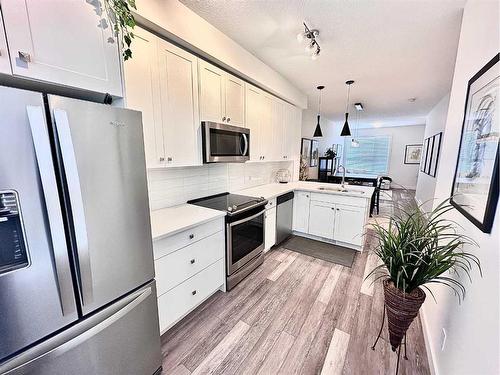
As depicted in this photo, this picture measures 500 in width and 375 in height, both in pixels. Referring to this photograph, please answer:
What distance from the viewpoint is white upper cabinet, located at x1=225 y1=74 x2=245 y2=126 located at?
2.45 m

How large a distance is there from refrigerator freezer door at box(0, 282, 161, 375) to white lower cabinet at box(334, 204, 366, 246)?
110 inches

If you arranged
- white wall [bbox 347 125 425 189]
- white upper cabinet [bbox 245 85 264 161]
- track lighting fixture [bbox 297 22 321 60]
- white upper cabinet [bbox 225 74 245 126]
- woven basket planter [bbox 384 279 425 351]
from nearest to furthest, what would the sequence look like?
1. woven basket planter [bbox 384 279 425 351]
2. track lighting fixture [bbox 297 22 321 60]
3. white upper cabinet [bbox 225 74 245 126]
4. white upper cabinet [bbox 245 85 264 161]
5. white wall [bbox 347 125 425 189]

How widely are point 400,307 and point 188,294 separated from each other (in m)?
1.61

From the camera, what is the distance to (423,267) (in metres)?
1.30

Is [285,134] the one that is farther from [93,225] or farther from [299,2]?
[93,225]

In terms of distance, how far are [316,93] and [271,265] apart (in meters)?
3.47

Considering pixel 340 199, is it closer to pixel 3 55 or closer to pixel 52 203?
pixel 52 203

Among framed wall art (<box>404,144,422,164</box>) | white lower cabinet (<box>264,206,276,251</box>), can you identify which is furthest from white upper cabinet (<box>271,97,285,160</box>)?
framed wall art (<box>404,144,422,164</box>)

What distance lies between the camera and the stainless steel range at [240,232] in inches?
86.7

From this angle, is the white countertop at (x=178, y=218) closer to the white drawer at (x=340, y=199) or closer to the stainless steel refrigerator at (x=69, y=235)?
the stainless steel refrigerator at (x=69, y=235)

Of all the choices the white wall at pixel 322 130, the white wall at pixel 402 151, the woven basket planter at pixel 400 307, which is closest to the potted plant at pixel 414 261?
the woven basket planter at pixel 400 307

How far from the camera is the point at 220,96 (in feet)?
7.64

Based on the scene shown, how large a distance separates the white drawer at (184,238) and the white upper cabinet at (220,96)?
108 centimetres

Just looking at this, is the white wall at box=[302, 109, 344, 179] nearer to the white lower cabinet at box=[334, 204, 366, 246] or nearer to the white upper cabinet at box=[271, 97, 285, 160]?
the white upper cabinet at box=[271, 97, 285, 160]
